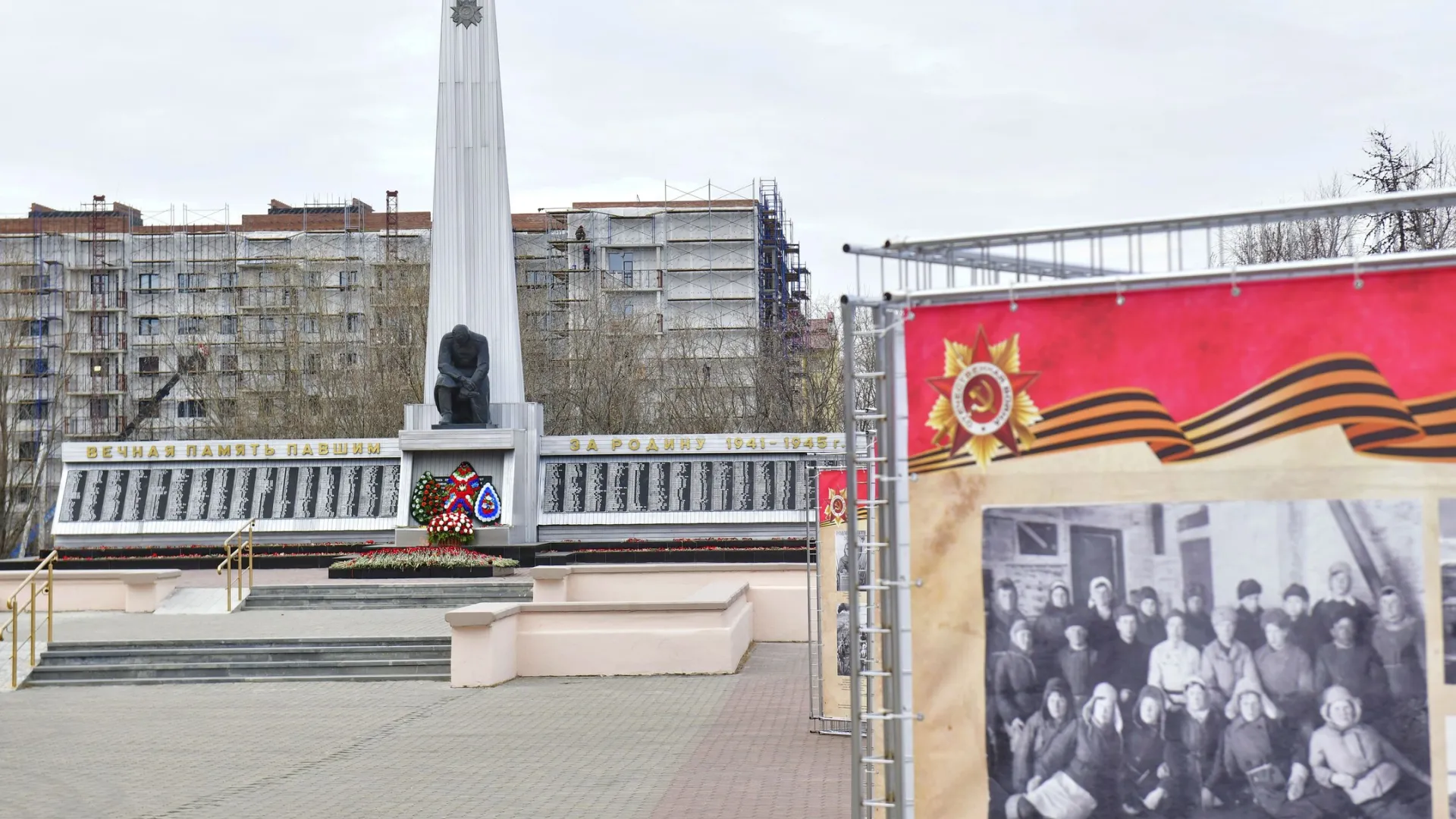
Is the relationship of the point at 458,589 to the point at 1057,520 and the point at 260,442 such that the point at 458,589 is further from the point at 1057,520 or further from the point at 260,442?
the point at 1057,520

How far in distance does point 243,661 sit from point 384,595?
599cm

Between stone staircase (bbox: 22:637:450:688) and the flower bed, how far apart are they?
313 inches

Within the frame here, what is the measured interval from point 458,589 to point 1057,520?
20.4 metres

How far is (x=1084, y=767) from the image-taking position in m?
4.93

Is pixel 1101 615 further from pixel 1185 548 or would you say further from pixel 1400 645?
pixel 1400 645

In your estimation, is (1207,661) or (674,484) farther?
(674,484)

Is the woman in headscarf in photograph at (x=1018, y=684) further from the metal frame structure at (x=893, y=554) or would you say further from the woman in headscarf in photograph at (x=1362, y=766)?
the woman in headscarf in photograph at (x=1362, y=766)

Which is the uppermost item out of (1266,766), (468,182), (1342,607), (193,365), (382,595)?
(468,182)

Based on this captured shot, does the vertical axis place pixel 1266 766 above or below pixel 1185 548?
below

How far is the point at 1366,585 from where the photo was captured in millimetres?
4695


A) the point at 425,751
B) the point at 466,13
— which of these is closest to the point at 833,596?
the point at 425,751

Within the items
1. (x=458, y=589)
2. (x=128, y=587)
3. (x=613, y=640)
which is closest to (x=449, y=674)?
(x=613, y=640)

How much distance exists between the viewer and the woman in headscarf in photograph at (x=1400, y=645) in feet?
15.2

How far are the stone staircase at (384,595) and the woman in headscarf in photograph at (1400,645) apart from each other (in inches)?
787
